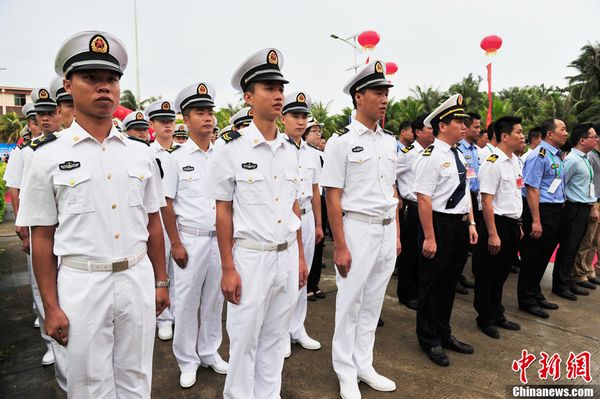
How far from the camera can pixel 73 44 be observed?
177cm

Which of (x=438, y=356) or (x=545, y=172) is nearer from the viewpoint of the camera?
(x=438, y=356)

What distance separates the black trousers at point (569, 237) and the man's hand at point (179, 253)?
4.62m

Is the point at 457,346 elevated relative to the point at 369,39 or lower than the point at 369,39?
lower

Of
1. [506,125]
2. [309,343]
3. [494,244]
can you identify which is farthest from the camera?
[506,125]

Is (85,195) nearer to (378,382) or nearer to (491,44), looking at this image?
(378,382)

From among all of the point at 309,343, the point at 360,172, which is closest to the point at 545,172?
the point at 360,172

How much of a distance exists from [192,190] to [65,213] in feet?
4.86

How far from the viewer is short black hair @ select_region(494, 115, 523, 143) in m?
3.90

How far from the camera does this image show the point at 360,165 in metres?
2.83

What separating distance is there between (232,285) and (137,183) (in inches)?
29.7

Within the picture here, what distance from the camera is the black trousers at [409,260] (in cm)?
473

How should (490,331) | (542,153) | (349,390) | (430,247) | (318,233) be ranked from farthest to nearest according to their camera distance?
1. (542,153)
2. (318,233)
3. (490,331)
4. (430,247)
5. (349,390)

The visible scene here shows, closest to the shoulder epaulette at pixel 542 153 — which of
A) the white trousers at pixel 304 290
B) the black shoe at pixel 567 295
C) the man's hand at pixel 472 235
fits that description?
the man's hand at pixel 472 235

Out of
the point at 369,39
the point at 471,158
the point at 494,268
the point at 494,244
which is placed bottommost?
the point at 494,268
